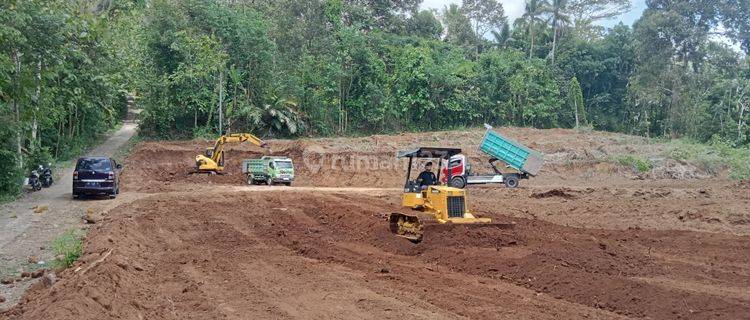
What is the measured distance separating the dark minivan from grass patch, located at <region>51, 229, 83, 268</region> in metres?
7.50

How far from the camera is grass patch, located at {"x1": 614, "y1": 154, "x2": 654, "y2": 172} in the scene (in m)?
35.3

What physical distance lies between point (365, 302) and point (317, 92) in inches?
1498

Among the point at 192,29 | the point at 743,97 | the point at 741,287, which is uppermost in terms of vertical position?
the point at 192,29

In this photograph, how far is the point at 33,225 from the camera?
17469 millimetres

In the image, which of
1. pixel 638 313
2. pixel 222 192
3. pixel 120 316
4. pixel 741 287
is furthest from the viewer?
pixel 222 192

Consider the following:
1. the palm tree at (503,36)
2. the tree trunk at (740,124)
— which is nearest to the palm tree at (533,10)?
the palm tree at (503,36)

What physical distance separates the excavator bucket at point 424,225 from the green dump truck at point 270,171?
56.3ft

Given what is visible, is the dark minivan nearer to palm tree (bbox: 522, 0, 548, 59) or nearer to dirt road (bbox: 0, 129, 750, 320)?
dirt road (bbox: 0, 129, 750, 320)

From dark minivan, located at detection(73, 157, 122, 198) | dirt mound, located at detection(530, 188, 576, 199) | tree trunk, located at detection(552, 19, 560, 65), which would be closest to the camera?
dark minivan, located at detection(73, 157, 122, 198)

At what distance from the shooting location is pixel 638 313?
31.9ft

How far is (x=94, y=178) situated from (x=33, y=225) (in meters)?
5.95

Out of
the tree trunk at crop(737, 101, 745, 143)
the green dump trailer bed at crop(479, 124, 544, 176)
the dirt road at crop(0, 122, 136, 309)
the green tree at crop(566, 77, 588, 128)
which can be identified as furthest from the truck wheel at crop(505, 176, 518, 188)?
the green tree at crop(566, 77, 588, 128)

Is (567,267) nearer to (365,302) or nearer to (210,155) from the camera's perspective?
(365,302)

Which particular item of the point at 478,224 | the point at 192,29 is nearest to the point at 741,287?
the point at 478,224
